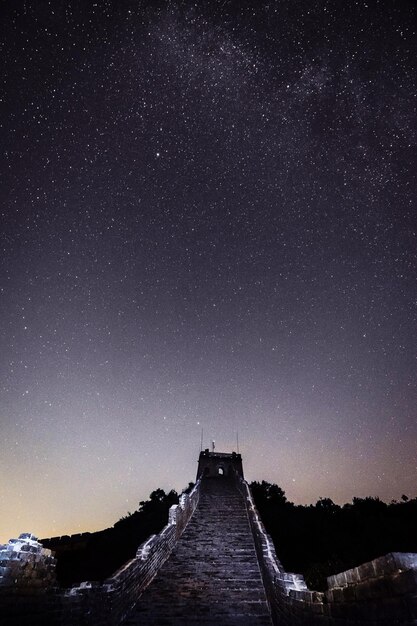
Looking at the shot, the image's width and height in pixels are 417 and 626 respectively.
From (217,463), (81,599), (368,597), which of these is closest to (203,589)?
(81,599)

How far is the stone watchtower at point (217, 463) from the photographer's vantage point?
4853 cm

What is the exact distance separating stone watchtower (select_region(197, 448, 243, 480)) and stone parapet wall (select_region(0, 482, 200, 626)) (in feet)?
133

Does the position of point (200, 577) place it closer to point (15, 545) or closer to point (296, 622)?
point (296, 622)

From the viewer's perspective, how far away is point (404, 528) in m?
25.7

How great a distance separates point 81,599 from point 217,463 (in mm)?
45905

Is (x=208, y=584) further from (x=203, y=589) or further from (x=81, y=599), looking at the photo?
(x=81, y=599)

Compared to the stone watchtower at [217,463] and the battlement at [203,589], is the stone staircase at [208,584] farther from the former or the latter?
the stone watchtower at [217,463]

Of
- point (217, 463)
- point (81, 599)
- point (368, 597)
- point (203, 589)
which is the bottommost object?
point (203, 589)

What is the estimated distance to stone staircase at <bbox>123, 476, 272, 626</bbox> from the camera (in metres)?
7.88

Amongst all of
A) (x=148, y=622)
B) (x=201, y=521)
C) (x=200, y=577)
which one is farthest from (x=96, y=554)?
(x=148, y=622)

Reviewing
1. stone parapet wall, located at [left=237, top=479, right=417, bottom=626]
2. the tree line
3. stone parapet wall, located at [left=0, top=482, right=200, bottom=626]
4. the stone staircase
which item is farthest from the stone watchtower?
stone parapet wall, located at [left=237, top=479, right=417, bottom=626]

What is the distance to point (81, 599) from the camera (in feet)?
21.4

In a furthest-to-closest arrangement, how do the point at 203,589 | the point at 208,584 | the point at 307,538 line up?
the point at 307,538
the point at 208,584
the point at 203,589

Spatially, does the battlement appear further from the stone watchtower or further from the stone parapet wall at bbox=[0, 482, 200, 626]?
the stone watchtower
